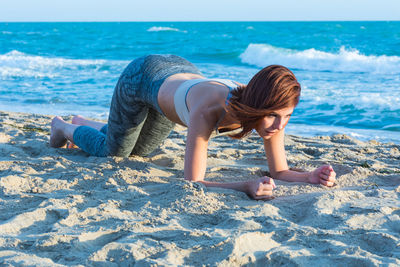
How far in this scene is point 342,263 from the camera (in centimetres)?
200

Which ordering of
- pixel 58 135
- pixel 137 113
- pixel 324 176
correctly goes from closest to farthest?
pixel 324 176 < pixel 137 113 < pixel 58 135

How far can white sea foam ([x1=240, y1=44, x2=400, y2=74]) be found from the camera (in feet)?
53.5

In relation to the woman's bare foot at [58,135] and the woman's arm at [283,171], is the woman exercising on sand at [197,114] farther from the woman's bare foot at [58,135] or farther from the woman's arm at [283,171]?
the woman's bare foot at [58,135]

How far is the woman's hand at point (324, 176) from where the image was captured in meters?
3.11

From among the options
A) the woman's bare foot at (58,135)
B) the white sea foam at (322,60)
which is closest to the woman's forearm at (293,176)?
the woman's bare foot at (58,135)

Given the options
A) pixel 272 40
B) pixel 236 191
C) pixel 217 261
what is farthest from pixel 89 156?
pixel 272 40

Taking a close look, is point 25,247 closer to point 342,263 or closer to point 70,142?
point 342,263

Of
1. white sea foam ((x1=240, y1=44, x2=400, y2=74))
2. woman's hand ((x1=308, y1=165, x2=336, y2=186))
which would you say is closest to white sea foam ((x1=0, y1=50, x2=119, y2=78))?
white sea foam ((x1=240, y1=44, x2=400, y2=74))

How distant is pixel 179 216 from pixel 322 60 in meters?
17.1

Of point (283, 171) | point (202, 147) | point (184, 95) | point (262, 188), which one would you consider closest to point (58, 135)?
point (184, 95)

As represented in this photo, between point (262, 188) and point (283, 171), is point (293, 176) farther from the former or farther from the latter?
point (262, 188)

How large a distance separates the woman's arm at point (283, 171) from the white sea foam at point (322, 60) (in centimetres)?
1344

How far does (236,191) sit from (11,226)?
4.54ft

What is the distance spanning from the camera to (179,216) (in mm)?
2568
